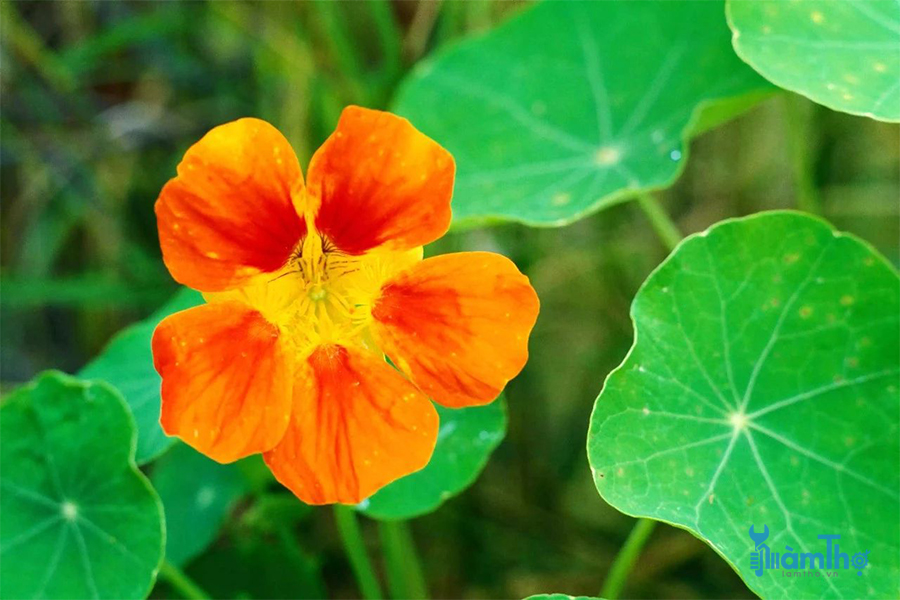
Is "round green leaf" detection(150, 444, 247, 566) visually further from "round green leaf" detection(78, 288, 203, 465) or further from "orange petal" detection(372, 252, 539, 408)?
"orange petal" detection(372, 252, 539, 408)

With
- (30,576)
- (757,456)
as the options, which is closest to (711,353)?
(757,456)

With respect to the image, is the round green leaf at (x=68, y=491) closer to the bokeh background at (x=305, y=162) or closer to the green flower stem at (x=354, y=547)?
the green flower stem at (x=354, y=547)

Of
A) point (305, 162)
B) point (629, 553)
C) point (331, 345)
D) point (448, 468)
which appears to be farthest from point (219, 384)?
point (305, 162)

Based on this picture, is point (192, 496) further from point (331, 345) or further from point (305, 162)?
point (305, 162)

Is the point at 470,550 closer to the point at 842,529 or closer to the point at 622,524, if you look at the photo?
the point at 622,524

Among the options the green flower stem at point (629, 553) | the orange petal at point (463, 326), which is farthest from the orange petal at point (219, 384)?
the green flower stem at point (629, 553)

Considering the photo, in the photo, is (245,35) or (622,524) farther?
(245,35)
